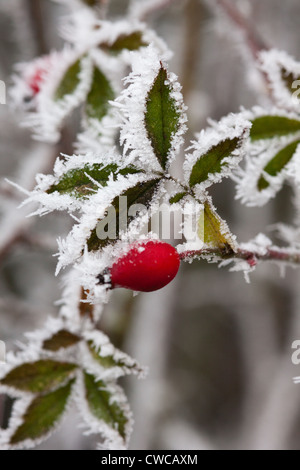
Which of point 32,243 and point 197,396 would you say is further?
point 197,396

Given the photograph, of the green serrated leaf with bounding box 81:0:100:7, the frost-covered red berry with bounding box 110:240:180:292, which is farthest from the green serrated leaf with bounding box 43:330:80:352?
the green serrated leaf with bounding box 81:0:100:7

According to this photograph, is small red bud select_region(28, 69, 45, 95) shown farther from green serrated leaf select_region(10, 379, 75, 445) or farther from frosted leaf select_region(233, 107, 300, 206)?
green serrated leaf select_region(10, 379, 75, 445)

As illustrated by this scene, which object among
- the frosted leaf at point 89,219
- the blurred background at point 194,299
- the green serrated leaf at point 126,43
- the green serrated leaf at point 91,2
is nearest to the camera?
the frosted leaf at point 89,219

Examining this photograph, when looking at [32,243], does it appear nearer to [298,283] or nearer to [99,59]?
[99,59]

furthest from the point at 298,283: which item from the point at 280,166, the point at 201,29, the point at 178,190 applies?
the point at 178,190

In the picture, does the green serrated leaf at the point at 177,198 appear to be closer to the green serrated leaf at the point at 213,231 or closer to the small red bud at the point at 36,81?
the green serrated leaf at the point at 213,231

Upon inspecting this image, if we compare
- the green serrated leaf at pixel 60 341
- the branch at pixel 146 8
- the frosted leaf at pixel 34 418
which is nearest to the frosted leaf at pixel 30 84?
the branch at pixel 146 8
